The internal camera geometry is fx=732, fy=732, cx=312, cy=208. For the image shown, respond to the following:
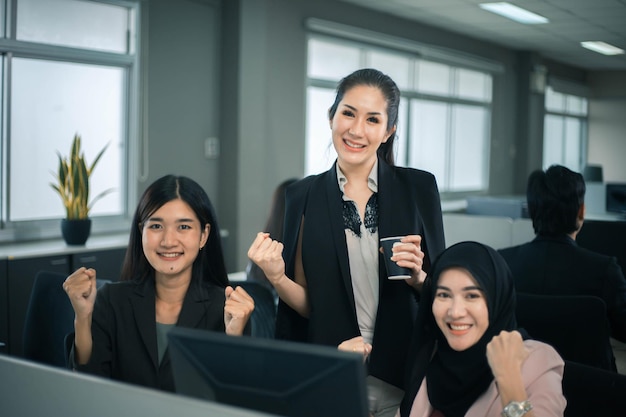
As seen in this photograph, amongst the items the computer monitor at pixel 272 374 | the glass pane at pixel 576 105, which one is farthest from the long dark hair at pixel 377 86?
the glass pane at pixel 576 105

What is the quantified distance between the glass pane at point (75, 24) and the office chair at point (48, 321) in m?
2.35

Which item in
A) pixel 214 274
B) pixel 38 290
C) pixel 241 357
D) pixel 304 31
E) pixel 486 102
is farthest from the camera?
pixel 486 102

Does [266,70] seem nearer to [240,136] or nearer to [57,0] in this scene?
[240,136]

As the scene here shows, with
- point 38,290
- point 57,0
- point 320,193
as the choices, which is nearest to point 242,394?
point 320,193

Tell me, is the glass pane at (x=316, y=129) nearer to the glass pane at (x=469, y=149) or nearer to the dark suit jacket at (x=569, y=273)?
the glass pane at (x=469, y=149)

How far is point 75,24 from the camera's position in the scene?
15.2 ft

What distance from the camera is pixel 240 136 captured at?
560 cm

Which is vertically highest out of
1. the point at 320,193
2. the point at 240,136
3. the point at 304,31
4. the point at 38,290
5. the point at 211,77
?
the point at 304,31

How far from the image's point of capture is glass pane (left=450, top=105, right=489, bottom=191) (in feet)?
30.9

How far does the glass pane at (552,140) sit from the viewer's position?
38.1 ft

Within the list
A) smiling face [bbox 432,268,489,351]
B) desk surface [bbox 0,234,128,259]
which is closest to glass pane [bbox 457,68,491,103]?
desk surface [bbox 0,234,128,259]

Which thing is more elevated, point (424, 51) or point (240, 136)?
point (424, 51)

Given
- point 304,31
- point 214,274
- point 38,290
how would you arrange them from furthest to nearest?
point 304,31, point 38,290, point 214,274

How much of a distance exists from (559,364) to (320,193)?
733 millimetres
